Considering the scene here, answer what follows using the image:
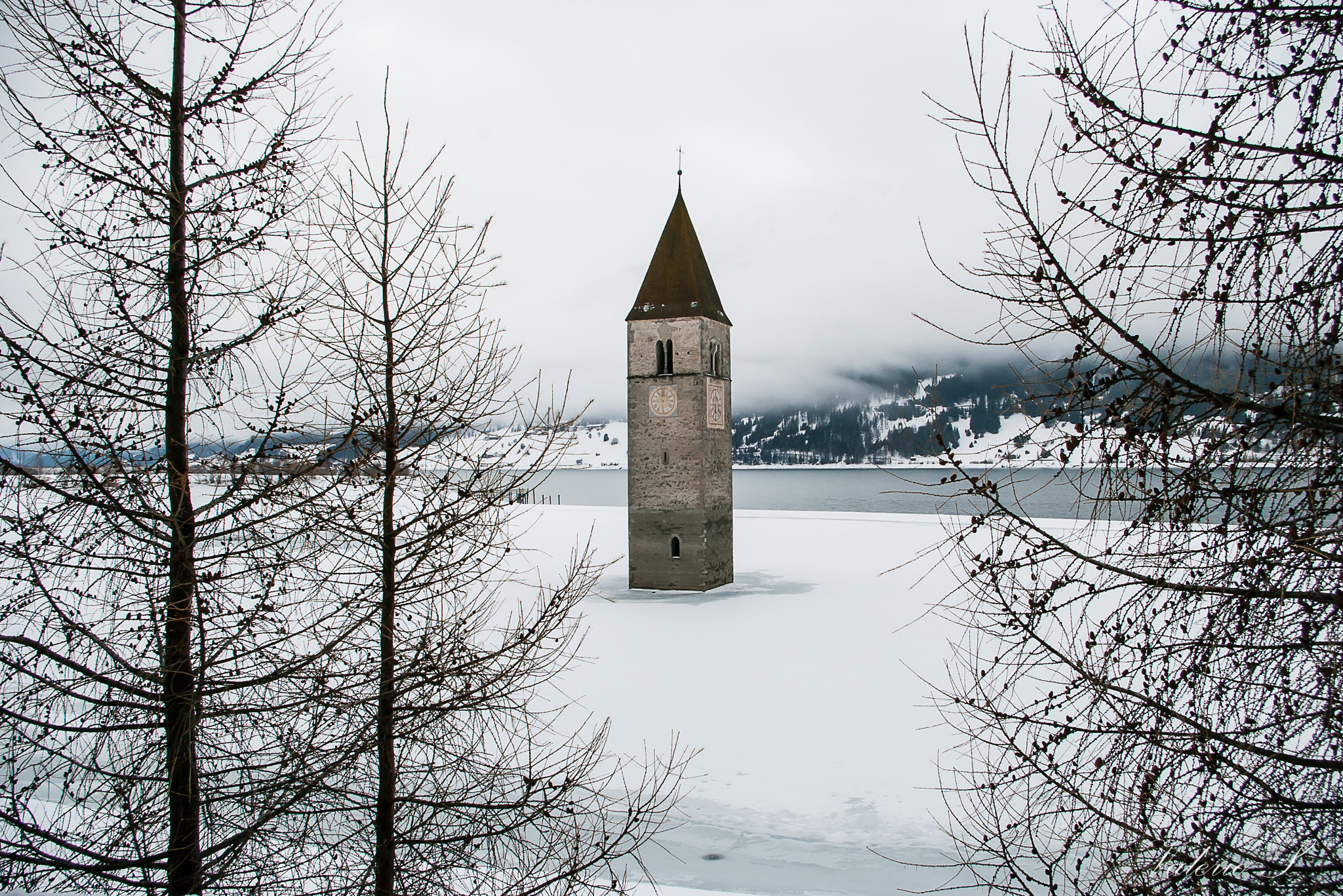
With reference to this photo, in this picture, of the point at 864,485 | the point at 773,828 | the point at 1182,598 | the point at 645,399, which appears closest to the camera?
the point at 1182,598

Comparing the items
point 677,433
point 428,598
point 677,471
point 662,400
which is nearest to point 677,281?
point 662,400

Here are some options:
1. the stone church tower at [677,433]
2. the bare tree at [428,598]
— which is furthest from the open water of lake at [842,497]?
the bare tree at [428,598]

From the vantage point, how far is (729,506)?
96.4ft

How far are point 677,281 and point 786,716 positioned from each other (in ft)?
56.4

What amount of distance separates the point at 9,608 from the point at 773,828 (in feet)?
27.4

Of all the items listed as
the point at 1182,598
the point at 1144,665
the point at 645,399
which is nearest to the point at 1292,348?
the point at 1182,598

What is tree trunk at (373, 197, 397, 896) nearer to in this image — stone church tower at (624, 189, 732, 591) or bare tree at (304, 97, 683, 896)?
bare tree at (304, 97, 683, 896)

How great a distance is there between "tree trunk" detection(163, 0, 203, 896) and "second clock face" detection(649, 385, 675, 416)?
22.4 meters

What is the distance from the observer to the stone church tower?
27.4 m

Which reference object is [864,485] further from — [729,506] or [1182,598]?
[1182,598]

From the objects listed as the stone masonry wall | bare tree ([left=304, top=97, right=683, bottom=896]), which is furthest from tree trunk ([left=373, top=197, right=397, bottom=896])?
the stone masonry wall

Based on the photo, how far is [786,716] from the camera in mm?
14586

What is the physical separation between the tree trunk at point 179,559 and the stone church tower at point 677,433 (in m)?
21.9

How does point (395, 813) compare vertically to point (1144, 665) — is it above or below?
below
